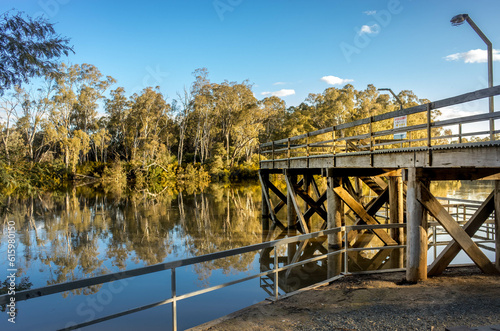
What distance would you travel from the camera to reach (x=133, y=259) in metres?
10.8

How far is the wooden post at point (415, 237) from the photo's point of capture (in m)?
6.14

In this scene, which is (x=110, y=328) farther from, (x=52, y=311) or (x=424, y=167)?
(x=424, y=167)

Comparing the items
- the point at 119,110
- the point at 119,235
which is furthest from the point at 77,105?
the point at 119,235

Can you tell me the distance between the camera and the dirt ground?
4316 mm

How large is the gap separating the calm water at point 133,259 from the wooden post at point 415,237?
2.69 meters

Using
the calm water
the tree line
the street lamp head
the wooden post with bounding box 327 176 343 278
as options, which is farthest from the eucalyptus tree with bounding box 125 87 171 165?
the street lamp head

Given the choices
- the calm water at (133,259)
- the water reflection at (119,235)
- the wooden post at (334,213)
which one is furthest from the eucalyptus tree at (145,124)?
the wooden post at (334,213)

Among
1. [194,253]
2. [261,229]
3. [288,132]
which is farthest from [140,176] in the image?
[194,253]

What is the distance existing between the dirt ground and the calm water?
7.32 feet

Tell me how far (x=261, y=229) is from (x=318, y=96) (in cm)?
4103

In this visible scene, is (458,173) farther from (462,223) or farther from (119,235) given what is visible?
(119,235)

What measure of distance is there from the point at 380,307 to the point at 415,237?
193 centimetres

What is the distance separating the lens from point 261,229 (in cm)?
1543

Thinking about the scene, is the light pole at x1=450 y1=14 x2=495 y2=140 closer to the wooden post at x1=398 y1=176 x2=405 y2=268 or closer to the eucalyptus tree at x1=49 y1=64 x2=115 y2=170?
the wooden post at x1=398 y1=176 x2=405 y2=268
